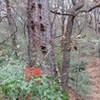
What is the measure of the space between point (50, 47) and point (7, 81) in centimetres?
115

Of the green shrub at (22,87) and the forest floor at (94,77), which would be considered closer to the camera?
the green shrub at (22,87)

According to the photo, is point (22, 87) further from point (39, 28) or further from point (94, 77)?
point (94, 77)

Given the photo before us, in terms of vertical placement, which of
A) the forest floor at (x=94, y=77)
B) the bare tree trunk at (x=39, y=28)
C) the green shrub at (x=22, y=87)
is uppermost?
the bare tree trunk at (x=39, y=28)

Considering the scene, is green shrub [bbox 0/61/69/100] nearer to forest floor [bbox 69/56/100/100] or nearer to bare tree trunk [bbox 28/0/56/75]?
bare tree trunk [bbox 28/0/56/75]

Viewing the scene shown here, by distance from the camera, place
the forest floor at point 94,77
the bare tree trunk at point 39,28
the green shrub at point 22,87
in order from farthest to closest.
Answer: the forest floor at point 94,77, the bare tree trunk at point 39,28, the green shrub at point 22,87

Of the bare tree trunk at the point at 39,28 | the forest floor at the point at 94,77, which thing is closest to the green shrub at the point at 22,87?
the bare tree trunk at the point at 39,28

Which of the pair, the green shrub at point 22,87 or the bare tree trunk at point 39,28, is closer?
the green shrub at point 22,87

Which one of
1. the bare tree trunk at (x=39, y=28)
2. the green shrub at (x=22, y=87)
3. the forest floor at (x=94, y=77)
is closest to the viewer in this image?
the green shrub at (x=22, y=87)

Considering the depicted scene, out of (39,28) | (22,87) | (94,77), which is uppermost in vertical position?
(39,28)

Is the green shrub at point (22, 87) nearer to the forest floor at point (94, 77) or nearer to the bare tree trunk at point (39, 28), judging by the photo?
the bare tree trunk at point (39, 28)

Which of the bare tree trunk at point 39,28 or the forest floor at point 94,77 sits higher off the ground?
the bare tree trunk at point 39,28

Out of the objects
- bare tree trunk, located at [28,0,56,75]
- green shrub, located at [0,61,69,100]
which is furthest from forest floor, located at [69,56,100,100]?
green shrub, located at [0,61,69,100]

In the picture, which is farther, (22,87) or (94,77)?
(94,77)

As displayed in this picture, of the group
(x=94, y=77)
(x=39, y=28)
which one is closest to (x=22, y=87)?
(x=39, y=28)
